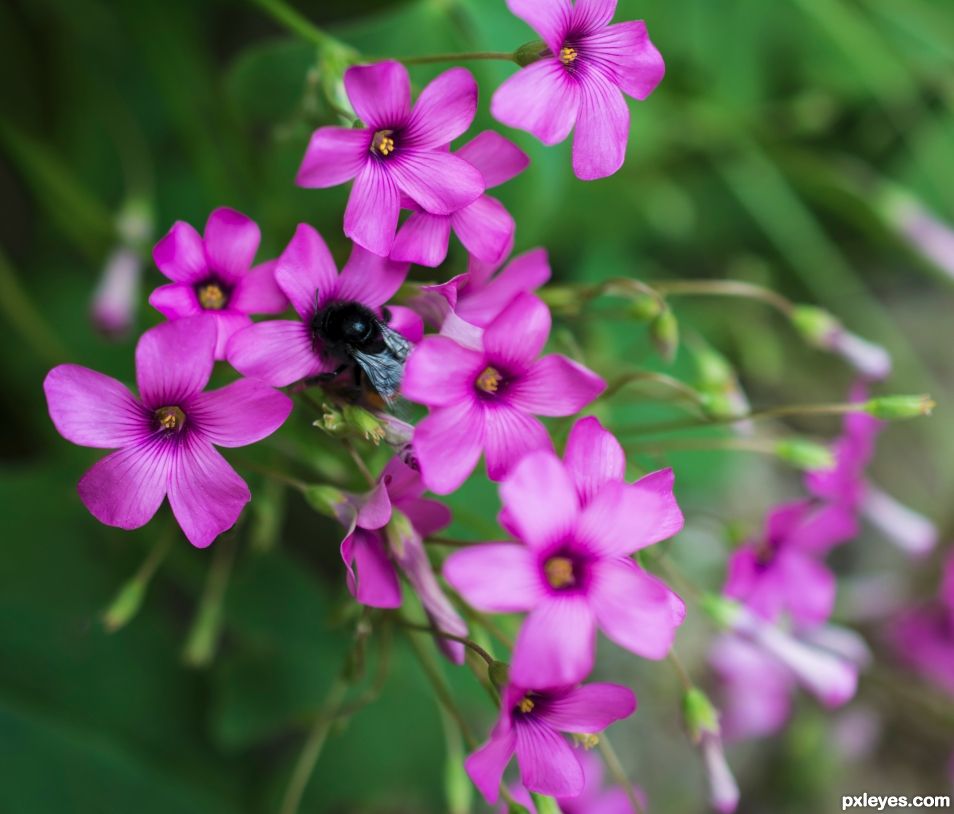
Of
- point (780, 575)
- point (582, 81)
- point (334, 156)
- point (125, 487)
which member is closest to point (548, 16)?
point (582, 81)

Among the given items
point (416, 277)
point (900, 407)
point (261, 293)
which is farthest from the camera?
point (416, 277)

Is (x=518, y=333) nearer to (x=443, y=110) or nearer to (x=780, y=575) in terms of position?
(x=443, y=110)

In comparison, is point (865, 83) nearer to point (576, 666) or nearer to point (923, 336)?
point (923, 336)

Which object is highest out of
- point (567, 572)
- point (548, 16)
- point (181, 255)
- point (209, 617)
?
point (548, 16)

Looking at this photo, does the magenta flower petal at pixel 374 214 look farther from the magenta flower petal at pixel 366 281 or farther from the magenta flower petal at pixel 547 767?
the magenta flower petal at pixel 547 767

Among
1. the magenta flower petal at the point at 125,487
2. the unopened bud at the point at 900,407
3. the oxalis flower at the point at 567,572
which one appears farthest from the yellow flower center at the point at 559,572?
the unopened bud at the point at 900,407

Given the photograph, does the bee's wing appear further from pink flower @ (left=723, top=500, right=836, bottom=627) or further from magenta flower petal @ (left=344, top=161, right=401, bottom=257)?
pink flower @ (left=723, top=500, right=836, bottom=627)

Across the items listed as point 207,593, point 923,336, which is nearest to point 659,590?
point 207,593

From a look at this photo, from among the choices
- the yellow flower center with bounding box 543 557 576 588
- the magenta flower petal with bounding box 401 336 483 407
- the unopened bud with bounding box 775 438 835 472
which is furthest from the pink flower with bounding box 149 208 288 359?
the unopened bud with bounding box 775 438 835 472
